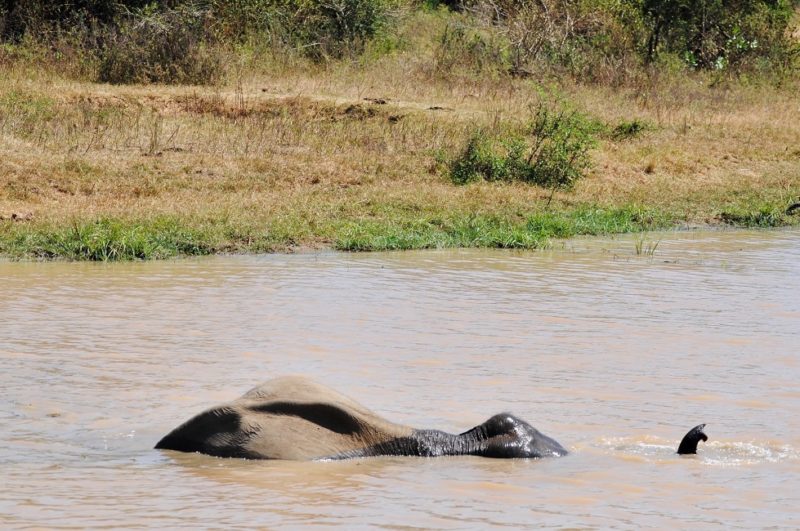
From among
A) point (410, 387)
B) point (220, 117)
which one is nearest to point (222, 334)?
point (410, 387)

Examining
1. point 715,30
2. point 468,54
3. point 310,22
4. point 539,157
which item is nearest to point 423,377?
point 539,157

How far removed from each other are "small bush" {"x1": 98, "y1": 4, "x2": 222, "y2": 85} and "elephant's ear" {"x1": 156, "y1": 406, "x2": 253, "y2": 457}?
40.9 ft

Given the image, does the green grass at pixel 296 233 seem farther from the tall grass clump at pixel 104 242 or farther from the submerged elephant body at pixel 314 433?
the submerged elephant body at pixel 314 433

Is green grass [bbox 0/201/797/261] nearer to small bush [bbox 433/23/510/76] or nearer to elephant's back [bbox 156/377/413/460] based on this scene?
elephant's back [bbox 156/377/413/460]

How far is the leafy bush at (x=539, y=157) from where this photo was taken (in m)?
13.7

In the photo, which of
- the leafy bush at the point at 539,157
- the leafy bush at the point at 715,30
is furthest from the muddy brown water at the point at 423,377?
the leafy bush at the point at 715,30

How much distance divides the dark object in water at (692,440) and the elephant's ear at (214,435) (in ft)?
5.52

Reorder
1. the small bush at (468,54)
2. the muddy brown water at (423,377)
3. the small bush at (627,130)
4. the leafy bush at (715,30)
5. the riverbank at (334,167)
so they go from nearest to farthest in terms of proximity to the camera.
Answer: the muddy brown water at (423,377), the riverbank at (334,167), the small bush at (627,130), the small bush at (468,54), the leafy bush at (715,30)

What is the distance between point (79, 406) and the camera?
5.57 m

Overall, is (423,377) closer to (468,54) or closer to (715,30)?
(468,54)

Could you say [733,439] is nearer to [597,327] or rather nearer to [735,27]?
[597,327]

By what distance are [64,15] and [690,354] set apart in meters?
14.6

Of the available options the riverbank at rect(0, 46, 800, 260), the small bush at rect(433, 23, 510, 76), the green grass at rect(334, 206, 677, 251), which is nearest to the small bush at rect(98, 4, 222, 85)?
the riverbank at rect(0, 46, 800, 260)

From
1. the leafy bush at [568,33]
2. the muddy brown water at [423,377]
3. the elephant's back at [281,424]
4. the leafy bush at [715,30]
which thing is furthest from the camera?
the leafy bush at [715,30]
